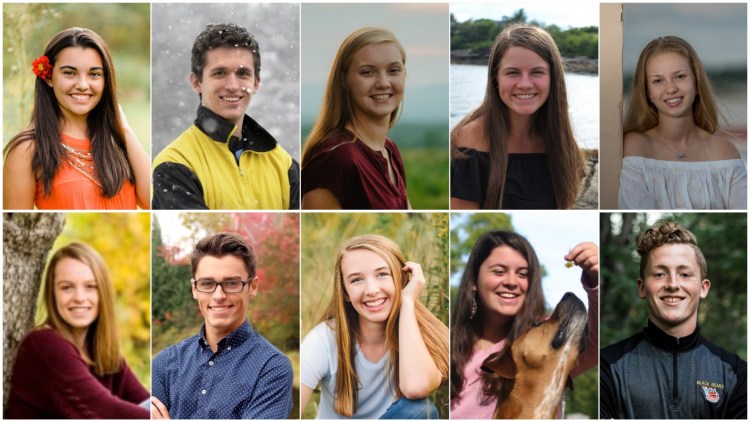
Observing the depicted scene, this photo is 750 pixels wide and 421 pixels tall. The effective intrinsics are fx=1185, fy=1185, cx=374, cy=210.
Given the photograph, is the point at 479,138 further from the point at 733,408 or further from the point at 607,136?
the point at 733,408

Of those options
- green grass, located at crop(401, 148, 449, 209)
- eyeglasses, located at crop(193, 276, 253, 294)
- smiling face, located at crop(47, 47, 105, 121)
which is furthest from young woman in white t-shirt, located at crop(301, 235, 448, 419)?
smiling face, located at crop(47, 47, 105, 121)

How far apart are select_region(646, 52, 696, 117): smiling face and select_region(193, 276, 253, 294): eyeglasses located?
2283 millimetres

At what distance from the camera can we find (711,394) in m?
6.07

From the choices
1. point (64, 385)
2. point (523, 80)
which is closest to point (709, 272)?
point (523, 80)

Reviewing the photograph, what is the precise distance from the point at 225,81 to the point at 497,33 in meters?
1.38

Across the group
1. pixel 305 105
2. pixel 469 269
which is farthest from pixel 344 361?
pixel 305 105

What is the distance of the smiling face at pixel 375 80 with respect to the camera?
5.90 metres

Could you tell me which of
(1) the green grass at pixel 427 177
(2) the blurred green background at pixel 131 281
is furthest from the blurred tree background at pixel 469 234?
(2) the blurred green background at pixel 131 281

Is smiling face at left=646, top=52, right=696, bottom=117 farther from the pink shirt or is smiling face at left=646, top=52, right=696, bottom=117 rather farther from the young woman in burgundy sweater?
the young woman in burgundy sweater

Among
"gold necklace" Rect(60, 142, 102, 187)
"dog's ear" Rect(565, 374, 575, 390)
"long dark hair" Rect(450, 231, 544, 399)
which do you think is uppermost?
"gold necklace" Rect(60, 142, 102, 187)

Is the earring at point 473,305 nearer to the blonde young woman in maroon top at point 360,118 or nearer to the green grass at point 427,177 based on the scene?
the green grass at point 427,177

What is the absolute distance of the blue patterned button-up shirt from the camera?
590 centimetres

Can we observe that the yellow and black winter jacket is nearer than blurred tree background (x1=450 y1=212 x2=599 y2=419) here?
Yes

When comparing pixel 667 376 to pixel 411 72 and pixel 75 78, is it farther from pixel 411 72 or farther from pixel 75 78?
pixel 75 78
